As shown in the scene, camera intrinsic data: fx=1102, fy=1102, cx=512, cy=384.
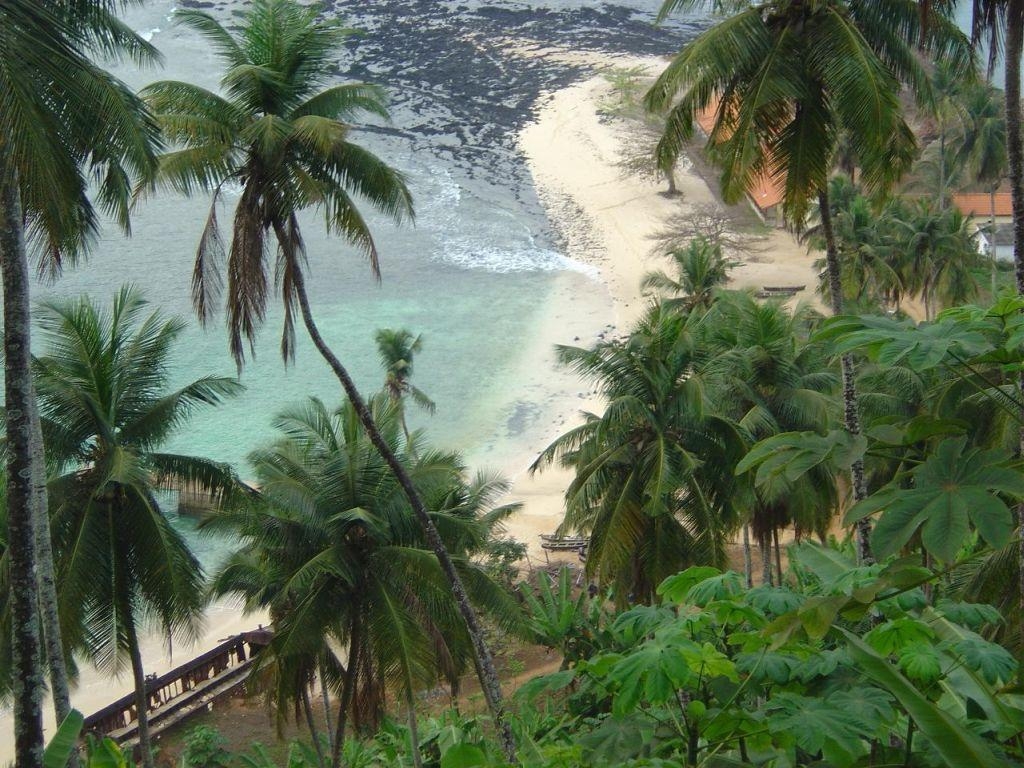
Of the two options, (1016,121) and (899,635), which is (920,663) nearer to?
(899,635)

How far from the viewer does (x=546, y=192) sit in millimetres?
62250

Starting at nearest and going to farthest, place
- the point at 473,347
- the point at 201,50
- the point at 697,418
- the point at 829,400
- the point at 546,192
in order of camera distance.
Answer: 1. the point at 697,418
2. the point at 829,400
3. the point at 473,347
4. the point at 546,192
5. the point at 201,50

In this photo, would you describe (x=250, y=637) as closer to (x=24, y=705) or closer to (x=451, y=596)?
(x=451, y=596)

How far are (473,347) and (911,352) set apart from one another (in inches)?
1770

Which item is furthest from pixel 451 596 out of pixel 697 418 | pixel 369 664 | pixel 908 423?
pixel 908 423

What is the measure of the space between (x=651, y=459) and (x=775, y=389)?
4407 mm

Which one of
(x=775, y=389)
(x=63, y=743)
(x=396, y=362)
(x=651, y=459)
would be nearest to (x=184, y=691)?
(x=396, y=362)

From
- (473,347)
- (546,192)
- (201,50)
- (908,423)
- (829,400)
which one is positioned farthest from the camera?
(201,50)

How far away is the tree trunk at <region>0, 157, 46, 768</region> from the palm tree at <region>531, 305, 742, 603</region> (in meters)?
9.75

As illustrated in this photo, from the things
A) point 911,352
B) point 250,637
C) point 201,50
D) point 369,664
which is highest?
point 201,50

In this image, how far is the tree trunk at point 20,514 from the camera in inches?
396

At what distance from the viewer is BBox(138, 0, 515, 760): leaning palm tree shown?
1567 cm

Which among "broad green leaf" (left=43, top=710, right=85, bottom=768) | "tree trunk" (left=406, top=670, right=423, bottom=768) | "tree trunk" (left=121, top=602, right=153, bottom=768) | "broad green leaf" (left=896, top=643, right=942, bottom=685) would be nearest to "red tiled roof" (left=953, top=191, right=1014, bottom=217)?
"tree trunk" (left=406, top=670, right=423, bottom=768)

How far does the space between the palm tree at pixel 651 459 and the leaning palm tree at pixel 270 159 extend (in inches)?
129
